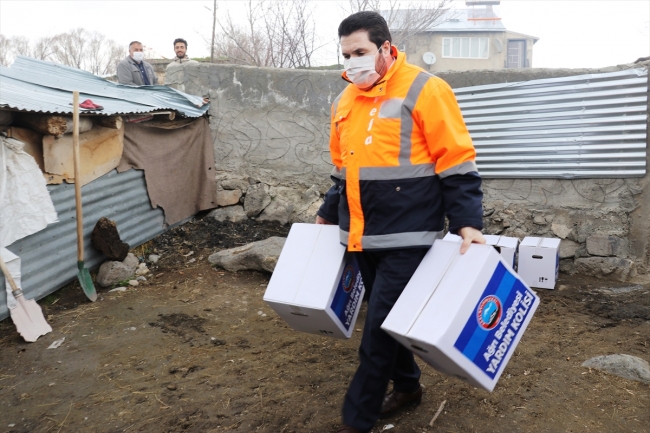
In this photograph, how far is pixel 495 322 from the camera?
7.82 feet

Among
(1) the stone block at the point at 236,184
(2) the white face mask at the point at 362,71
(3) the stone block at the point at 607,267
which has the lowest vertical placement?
(3) the stone block at the point at 607,267

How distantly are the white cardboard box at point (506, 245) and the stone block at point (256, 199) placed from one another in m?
2.57

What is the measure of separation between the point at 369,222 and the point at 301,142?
4.55 metres

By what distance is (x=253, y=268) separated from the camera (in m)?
5.71

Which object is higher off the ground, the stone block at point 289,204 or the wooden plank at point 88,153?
the wooden plank at point 88,153

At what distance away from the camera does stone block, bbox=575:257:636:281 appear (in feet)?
18.0

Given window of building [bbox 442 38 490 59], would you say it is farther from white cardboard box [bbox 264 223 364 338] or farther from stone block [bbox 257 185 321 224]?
white cardboard box [bbox 264 223 364 338]

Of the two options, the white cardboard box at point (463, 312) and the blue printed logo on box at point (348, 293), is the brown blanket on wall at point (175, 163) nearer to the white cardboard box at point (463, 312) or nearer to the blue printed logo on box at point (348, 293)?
the blue printed logo on box at point (348, 293)

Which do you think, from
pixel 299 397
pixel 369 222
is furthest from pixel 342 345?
pixel 369 222

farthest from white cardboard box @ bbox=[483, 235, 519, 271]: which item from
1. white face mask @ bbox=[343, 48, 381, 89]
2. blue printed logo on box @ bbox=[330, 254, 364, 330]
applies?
white face mask @ bbox=[343, 48, 381, 89]

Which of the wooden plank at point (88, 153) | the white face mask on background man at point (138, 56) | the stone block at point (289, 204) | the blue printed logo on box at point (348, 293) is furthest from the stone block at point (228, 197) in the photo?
the blue printed logo on box at point (348, 293)

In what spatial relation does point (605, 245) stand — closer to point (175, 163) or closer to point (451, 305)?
point (451, 305)

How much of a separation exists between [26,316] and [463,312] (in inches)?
140

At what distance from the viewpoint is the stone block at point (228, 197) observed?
718cm
